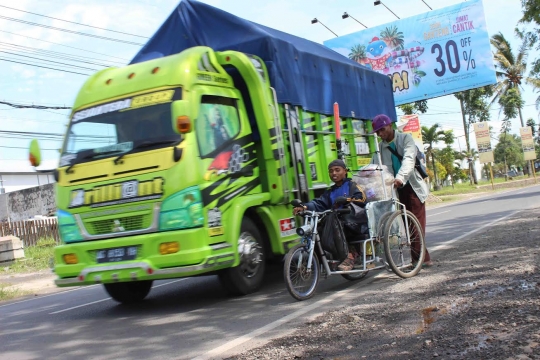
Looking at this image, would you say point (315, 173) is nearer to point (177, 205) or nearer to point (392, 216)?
point (392, 216)

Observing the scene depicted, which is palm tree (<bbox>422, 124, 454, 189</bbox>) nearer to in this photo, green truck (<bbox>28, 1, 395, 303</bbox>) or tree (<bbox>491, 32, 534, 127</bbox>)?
tree (<bbox>491, 32, 534, 127</bbox>)

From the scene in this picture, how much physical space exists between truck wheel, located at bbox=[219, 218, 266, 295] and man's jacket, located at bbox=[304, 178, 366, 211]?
815 millimetres

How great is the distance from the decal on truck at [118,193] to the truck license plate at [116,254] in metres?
0.51

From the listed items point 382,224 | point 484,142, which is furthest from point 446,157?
point 382,224

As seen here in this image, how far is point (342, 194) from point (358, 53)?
74.7ft

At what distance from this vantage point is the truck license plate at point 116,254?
6409 millimetres

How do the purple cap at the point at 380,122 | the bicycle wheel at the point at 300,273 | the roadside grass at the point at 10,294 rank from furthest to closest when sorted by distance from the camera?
the roadside grass at the point at 10,294, the purple cap at the point at 380,122, the bicycle wheel at the point at 300,273

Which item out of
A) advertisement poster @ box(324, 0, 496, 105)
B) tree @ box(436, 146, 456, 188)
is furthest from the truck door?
tree @ box(436, 146, 456, 188)

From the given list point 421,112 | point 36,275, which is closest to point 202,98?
point 36,275

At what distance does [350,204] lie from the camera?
6.96 meters

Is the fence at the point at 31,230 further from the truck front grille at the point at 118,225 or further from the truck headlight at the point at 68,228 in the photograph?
the truck front grille at the point at 118,225

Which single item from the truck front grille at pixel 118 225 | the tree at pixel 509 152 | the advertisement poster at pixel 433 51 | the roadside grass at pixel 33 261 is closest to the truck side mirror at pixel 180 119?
the truck front grille at pixel 118 225

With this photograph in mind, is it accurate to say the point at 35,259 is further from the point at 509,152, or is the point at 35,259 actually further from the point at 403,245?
the point at 509,152

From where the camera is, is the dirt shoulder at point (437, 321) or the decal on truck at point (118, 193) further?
the decal on truck at point (118, 193)
